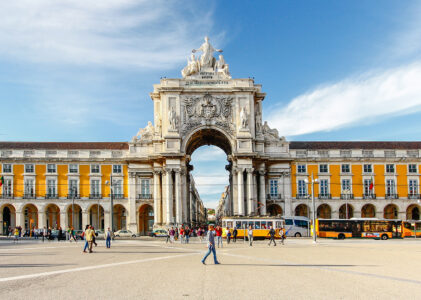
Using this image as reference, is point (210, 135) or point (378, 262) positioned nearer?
point (378, 262)

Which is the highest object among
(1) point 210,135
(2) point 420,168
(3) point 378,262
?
(1) point 210,135

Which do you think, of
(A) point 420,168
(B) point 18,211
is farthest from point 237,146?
(B) point 18,211

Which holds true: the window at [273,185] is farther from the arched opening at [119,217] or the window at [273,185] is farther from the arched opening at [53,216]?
the arched opening at [53,216]

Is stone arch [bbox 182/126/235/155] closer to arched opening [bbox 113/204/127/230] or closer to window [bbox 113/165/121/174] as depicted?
window [bbox 113/165/121/174]

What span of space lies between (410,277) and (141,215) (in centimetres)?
6138

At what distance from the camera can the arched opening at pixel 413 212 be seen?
249ft

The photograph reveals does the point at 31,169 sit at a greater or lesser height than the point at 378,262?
greater

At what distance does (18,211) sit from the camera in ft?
238

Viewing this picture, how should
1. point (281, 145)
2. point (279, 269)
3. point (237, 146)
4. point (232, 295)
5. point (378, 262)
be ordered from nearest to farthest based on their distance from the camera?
point (232, 295) < point (279, 269) < point (378, 262) < point (237, 146) < point (281, 145)

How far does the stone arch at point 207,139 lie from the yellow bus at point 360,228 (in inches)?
691

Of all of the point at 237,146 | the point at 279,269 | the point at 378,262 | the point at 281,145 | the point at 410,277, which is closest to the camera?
the point at 410,277

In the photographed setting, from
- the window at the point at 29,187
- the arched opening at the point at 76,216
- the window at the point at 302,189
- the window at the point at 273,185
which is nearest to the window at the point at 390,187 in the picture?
the window at the point at 302,189

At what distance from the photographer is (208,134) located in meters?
74.5

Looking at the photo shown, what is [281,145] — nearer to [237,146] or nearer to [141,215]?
[237,146]
